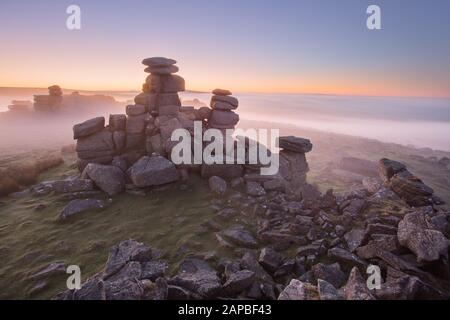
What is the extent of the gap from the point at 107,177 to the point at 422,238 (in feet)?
54.6

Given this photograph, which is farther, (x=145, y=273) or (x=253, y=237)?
(x=253, y=237)

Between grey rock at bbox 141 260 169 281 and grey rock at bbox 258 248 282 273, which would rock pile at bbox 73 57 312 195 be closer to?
grey rock at bbox 258 248 282 273

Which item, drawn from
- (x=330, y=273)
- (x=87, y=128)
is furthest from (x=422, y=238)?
(x=87, y=128)

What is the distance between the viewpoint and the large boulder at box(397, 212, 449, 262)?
32.4ft

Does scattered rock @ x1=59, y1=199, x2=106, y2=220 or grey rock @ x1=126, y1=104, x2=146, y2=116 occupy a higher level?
grey rock @ x1=126, y1=104, x2=146, y2=116

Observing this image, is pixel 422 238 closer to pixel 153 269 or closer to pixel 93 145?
pixel 153 269

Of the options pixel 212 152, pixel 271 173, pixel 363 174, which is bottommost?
pixel 363 174

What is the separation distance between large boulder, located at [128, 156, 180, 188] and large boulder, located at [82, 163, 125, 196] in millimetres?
865

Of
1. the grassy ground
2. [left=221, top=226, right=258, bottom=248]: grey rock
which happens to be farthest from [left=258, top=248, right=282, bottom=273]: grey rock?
the grassy ground

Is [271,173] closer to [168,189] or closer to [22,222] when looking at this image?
[168,189]

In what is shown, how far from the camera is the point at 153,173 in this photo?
55.8 ft

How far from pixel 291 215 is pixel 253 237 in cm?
281
